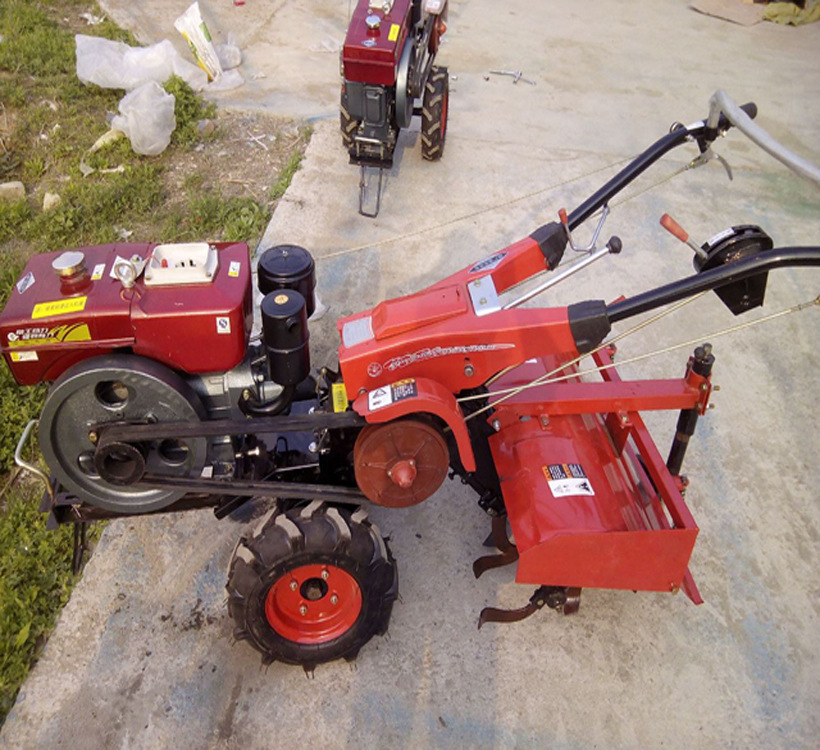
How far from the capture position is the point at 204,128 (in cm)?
628

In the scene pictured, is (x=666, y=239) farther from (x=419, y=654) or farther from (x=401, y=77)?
(x=419, y=654)

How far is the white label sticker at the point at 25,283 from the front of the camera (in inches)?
103

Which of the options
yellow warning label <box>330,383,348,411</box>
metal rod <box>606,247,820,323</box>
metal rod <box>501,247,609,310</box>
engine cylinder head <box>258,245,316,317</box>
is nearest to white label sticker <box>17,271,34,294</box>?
engine cylinder head <box>258,245,316,317</box>

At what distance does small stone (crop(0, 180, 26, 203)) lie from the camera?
18.0ft

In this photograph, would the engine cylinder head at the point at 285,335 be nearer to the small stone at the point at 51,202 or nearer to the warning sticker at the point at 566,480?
the warning sticker at the point at 566,480

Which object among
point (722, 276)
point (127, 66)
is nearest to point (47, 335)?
point (722, 276)

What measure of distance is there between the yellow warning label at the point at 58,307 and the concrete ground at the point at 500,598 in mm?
1255

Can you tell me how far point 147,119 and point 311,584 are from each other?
446 centimetres

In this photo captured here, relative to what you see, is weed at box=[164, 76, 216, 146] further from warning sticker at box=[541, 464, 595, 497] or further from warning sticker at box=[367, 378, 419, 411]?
warning sticker at box=[541, 464, 595, 497]

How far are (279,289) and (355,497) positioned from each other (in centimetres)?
86

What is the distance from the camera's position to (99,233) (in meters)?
5.16

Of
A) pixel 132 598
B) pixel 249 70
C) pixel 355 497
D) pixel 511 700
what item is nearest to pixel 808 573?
pixel 511 700

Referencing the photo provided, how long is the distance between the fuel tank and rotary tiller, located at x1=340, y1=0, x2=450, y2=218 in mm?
2768

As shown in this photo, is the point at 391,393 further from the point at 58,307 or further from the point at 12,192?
the point at 12,192
